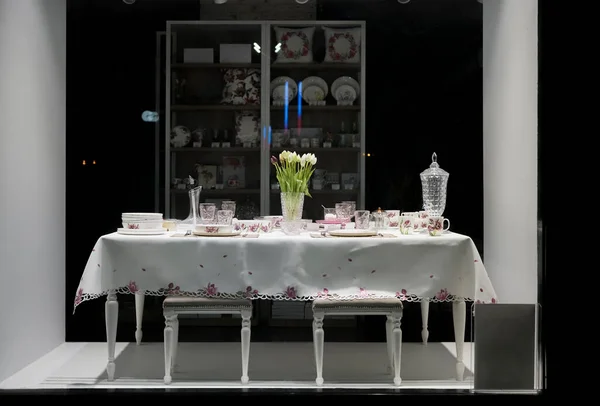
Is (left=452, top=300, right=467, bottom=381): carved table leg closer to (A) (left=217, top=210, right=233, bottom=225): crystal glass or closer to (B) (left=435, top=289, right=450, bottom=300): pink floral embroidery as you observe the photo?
(B) (left=435, top=289, right=450, bottom=300): pink floral embroidery

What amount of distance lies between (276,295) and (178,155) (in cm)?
111

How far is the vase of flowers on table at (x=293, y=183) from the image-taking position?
3551mm

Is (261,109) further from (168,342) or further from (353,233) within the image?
(168,342)

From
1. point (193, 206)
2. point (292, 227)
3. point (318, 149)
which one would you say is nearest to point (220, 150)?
point (193, 206)

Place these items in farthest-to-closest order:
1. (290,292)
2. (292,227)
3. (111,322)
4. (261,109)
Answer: (261,109), (292,227), (111,322), (290,292)

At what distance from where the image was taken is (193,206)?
3791 millimetres

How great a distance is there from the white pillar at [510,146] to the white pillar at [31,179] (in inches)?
89.4

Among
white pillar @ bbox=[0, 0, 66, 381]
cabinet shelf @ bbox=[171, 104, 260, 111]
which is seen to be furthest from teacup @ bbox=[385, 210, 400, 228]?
white pillar @ bbox=[0, 0, 66, 381]

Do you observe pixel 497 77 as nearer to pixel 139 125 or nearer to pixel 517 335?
pixel 517 335

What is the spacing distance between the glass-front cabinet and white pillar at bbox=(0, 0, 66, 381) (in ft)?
1.96

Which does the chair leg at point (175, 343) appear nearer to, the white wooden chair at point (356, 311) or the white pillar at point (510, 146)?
the white wooden chair at point (356, 311)

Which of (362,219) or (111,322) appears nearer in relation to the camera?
(111,322)

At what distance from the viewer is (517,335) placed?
280 centimetres

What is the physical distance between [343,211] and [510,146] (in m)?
0.91
